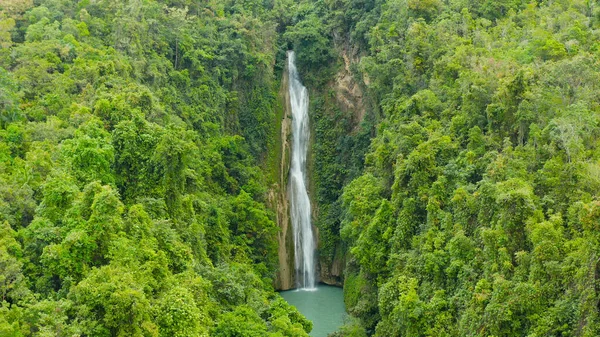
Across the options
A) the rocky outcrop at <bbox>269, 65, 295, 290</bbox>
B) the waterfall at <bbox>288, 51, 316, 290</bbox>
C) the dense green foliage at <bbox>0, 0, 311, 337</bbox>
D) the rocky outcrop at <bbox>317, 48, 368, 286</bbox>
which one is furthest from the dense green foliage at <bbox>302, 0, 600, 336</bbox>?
the dense green foliage at <bbox>0, 0, 311, 337</bbox>

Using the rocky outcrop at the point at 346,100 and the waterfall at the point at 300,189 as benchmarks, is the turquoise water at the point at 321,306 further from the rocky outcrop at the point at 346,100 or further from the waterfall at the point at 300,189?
the waterfall at the point at 300,189

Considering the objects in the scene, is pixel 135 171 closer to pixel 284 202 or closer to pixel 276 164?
pixel 284 202

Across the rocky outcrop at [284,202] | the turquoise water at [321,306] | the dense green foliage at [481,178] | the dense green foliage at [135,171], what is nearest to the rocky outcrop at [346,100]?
the turquoise water at [321,306]

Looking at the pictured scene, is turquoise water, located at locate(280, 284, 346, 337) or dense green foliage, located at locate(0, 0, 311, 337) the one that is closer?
dense green foliage, located at locate(0, 0, 311, 337)

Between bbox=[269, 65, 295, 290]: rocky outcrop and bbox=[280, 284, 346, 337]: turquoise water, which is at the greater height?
bbox=[269, 65, 295, 290]: rocky outcrop

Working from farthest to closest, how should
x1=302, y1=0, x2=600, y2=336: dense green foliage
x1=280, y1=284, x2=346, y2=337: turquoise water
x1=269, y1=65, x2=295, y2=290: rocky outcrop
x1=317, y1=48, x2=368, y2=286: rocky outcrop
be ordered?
1. x1=317, y1=48, x2=368, y2=286: rocky outcrop
2. x1=269, y1=65, x2=295, y2=290: rocky outcrop
3. x1=280, y1=284, x2=346, y2=337: turquoise water
4. x1=302, y1=0, x2=600, y2=336: dense green foliage

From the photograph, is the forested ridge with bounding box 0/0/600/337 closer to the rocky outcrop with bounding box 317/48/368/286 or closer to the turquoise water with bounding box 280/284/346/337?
the rocky outcrop with bounding box 317/48/368/286
